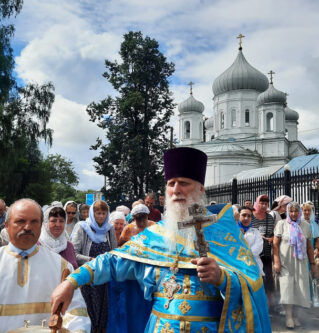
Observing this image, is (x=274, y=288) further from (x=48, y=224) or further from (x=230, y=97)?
(x=230, y=97)

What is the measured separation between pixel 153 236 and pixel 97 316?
2943mm

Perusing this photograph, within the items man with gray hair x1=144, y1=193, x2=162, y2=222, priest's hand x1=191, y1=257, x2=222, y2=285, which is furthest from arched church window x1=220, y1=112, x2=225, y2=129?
priest's hand x1=191, y1=257, x2=222, y2=285

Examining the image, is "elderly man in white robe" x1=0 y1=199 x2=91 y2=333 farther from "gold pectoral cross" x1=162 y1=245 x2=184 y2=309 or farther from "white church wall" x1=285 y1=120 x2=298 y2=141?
"white church wall" x1=285 y1=120 x2=298 y2=141

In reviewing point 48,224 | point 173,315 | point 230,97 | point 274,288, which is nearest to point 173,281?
point 173,315

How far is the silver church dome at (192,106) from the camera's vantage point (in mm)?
53978

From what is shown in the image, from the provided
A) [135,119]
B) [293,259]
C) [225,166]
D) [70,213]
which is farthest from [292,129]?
[70,213]

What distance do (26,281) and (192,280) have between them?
1068mm

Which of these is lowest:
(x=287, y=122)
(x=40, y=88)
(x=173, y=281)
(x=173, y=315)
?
(x=173, y=315)

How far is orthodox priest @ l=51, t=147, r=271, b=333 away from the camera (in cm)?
275

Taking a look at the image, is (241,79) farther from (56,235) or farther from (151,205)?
(56,235)

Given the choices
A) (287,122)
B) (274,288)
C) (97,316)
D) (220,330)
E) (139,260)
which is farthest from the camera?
(287,122)

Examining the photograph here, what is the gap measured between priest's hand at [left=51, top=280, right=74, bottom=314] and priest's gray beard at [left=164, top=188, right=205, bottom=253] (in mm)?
743

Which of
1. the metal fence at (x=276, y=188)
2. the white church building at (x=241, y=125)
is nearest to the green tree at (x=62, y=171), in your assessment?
the white church building at (x=241, y=125)

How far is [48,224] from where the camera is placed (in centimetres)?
518
